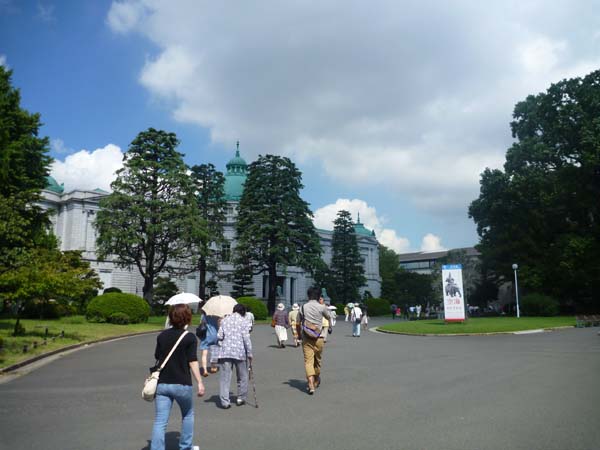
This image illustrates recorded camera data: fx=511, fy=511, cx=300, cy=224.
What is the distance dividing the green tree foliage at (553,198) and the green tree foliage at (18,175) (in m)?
36.2

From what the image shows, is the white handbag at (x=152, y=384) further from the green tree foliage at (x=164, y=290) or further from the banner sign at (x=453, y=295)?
the green tree foliage at (x=164, y=290)

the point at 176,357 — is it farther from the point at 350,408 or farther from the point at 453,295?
the point at 453,295

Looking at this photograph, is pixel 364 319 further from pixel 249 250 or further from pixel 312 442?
pixel 312 442

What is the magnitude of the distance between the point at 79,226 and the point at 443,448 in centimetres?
6861

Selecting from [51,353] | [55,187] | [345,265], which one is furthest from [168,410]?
[55,187]

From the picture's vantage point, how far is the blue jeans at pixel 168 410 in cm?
513

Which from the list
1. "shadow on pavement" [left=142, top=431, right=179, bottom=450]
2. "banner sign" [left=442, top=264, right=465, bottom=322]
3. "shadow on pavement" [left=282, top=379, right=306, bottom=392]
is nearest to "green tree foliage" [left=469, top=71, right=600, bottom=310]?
"banner sign" [left=442, top=264, right=465, bottom=322]

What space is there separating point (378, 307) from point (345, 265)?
31.6ft

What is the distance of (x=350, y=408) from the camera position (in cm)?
811

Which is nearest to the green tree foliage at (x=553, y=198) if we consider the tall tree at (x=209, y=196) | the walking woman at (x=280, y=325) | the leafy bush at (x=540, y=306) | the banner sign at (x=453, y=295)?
the leafy bush at (x=540, y=306)

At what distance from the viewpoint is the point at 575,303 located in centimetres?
4544

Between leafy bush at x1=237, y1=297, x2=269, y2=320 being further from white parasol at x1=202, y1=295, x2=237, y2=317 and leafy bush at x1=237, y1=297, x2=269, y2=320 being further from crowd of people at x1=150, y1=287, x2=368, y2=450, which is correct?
white parasol at x1=202, y1=295, x2=237, y2=317

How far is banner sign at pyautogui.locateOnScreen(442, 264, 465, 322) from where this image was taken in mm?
31188

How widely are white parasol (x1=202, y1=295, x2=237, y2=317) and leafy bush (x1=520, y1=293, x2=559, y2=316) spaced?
36.3 m
